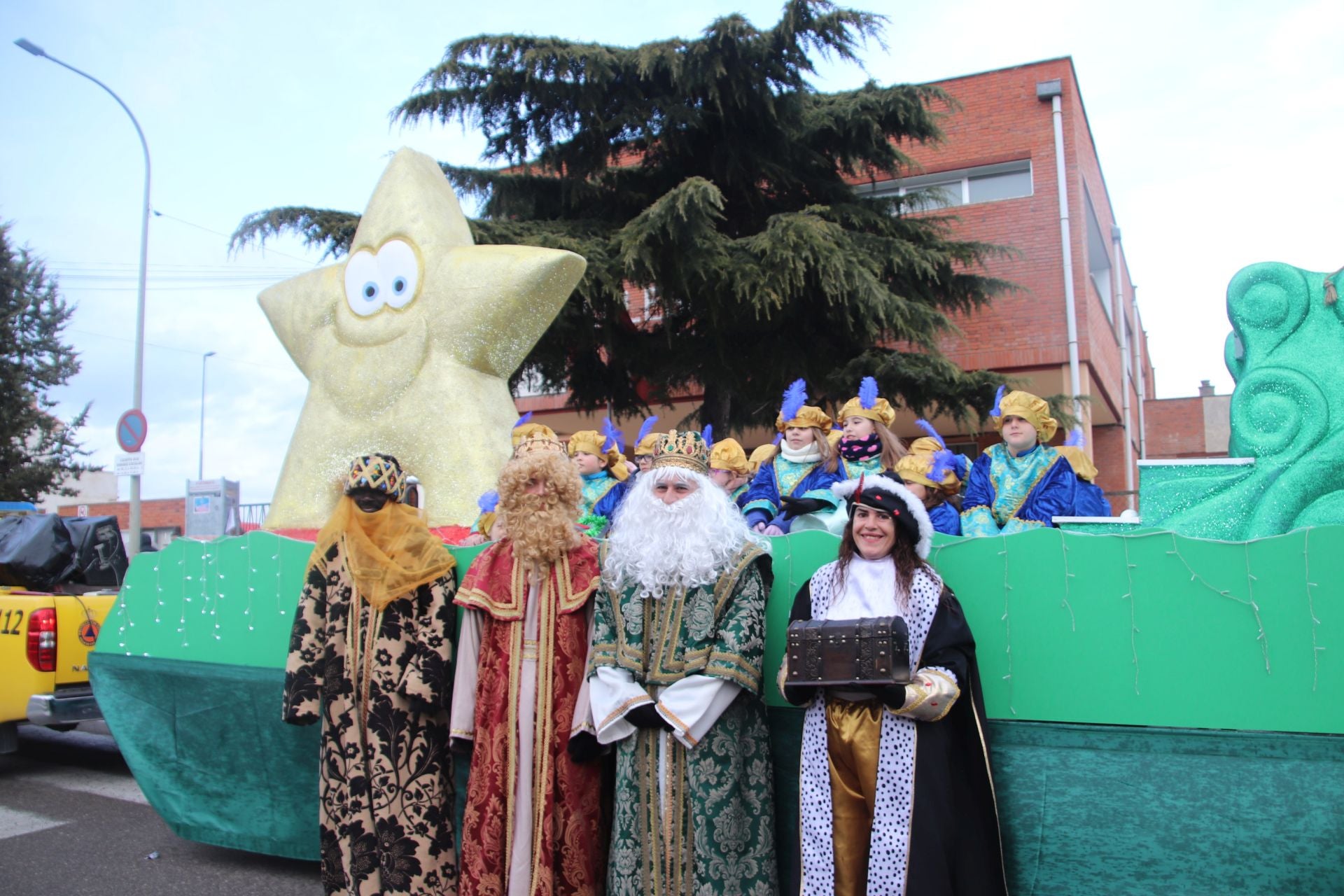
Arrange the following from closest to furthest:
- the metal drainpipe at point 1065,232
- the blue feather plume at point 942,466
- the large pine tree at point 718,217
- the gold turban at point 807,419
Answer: the blue feather plume at point 942,466, the gold turban at point 807,419, the large pine tree at point 718,217, the metal drainpipe at point 1065,232

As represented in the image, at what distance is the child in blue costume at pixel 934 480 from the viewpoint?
4.41 m

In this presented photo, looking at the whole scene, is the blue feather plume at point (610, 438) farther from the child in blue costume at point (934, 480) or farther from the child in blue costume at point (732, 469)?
the child in blue costume at point (934, 480)

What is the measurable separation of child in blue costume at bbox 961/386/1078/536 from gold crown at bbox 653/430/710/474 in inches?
64.6

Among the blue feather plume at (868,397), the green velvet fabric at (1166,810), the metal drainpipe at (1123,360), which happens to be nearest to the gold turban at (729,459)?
the blue feather plume at (868,397)

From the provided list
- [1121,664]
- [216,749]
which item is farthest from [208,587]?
[1121,664]

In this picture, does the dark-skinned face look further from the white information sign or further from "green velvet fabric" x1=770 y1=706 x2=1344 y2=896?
the white information sign

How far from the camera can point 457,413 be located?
591cm

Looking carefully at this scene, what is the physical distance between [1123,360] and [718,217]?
1139cm

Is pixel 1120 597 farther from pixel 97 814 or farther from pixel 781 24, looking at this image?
pixel 781 24

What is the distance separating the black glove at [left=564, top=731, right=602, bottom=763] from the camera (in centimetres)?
319

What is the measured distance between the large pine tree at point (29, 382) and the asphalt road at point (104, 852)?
46.0ft

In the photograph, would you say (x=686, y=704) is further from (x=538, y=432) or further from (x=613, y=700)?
(x=538, y=432)

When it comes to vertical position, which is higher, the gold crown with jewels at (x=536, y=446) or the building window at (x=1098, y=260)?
the building window at (x=1098, y=260)

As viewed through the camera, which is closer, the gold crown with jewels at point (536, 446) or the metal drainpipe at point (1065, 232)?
the gold crown with jewels at point (536, 446)
